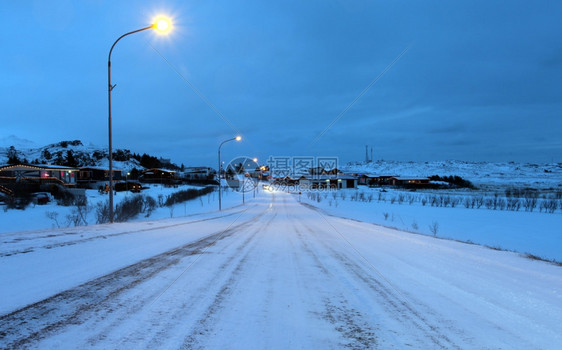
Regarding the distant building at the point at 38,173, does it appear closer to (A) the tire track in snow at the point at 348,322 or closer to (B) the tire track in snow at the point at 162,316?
(B) the tire track in snow at the point at 162,316

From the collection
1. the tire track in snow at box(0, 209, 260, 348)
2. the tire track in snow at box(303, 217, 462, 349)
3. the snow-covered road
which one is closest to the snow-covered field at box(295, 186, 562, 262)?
the snow-covered road

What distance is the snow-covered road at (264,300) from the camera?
10.4 feet

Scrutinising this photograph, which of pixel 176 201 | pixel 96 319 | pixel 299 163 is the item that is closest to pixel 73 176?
pixel 176 201

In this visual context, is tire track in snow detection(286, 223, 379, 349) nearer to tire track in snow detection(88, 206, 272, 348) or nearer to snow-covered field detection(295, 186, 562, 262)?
tire track in snow detection(88, 206, 272, 348)

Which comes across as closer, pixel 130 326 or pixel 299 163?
pixel 130 326

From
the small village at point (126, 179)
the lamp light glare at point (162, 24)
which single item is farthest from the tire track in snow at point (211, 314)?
the small village at point (126, 179)

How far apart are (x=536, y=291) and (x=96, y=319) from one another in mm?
6503

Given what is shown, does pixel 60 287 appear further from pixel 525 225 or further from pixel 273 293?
pixel 525 225

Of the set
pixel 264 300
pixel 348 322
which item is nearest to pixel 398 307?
pixel 348 322

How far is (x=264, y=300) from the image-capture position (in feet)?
14.1

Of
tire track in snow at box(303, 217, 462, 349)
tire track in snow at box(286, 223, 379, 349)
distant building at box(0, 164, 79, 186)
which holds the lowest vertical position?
tire track in snow at box(303, 217, 462, 349)

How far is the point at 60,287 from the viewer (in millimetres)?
4398

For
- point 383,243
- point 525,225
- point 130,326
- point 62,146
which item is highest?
point 62,146

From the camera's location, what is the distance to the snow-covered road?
3.16 meters
